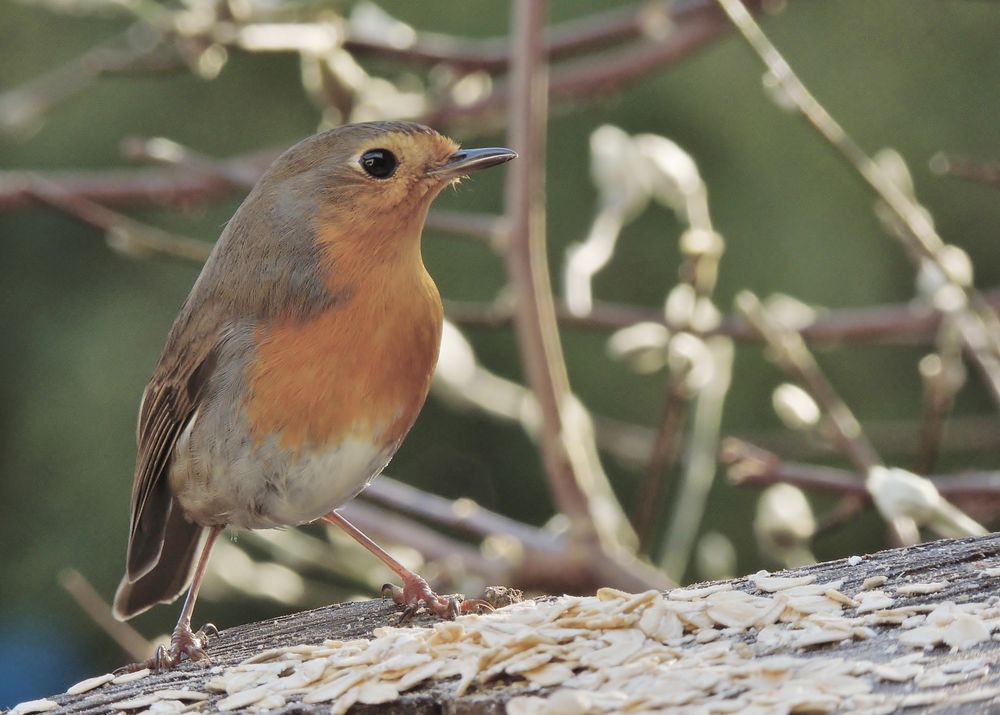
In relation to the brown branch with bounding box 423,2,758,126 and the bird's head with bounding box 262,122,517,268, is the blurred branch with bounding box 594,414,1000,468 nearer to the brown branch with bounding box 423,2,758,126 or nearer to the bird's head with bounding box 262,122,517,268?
the brown branch with bounding box 423,2,758,126

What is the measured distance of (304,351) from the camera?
105 inches

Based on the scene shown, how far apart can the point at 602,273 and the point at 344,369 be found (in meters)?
3.64

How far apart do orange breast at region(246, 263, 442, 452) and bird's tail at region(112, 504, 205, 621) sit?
558 millimetres

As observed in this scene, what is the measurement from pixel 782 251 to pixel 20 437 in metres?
3.08

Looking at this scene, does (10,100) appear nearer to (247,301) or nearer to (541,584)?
(247,301)

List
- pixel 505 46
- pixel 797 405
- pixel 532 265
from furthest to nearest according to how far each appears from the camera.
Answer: pixel 505 46
pixel 532 265
pixel 797 405

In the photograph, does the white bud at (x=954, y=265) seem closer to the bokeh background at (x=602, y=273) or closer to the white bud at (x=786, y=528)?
the white bud at (x=786, y=528)

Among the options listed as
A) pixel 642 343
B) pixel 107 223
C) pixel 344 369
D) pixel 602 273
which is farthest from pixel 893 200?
pixel 602 273

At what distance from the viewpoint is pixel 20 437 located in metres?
6.50

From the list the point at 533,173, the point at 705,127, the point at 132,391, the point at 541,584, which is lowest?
the point at 541,584

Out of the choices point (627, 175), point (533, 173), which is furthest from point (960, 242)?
point (533, 173)

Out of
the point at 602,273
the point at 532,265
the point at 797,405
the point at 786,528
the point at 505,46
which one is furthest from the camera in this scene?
the point at 602,273

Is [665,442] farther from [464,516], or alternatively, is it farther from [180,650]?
[180,650]

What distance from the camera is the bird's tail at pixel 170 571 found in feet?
10.3
